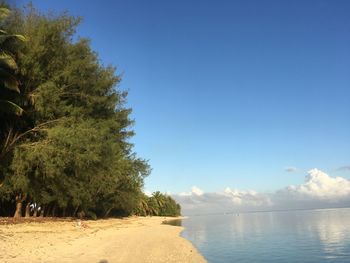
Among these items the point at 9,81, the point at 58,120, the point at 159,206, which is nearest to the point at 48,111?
the point at 58,120

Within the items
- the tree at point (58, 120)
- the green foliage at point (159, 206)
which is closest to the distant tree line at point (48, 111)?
the tree at point (58, 120)

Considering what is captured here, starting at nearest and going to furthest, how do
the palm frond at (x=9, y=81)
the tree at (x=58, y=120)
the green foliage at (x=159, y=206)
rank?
the palm frond at (x=9, y=81), the tree at (x=58, y=120), the green foliage at (x=159, y=206)

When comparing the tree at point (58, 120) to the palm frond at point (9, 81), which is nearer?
the palm frond at point (9, 81)

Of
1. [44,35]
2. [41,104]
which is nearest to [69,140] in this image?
[41,104]

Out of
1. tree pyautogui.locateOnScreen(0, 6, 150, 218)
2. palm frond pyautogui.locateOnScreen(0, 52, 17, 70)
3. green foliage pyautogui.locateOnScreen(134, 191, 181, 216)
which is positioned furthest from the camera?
green foliage pyautogui.locateOnScreen(134, 191, 181, 216)

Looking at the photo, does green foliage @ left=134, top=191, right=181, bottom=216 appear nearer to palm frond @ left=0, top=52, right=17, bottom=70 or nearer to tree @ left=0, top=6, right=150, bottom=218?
tree @ left=0, top=6, right=150, bottom=218

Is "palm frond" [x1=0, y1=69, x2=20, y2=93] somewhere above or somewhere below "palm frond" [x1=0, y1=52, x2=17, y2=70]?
below

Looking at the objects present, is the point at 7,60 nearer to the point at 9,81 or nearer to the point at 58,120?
the point at 9,81

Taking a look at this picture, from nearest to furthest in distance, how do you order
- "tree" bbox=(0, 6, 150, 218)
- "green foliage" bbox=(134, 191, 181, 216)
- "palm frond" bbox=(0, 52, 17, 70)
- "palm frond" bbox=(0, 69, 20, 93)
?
1. "palm frond" bbox=(0, 52, 17, 70)
2. "palm frond" bbox=(0, 69, 20, 93)
3. "tree" bbox=(0, 6, 150, 218)
4. "green foliage" bbox=(134, 191, 181, 216)

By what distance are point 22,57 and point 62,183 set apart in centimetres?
1064

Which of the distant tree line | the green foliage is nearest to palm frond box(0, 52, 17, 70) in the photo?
the distant tree line

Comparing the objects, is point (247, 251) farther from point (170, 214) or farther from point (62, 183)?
point (170, 214)

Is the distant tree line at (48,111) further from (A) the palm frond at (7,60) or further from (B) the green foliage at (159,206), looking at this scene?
(B) the green foliage at (159,206)

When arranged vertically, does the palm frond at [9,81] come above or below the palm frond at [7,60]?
below
